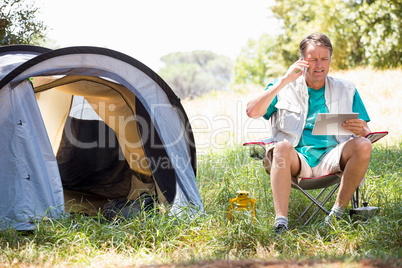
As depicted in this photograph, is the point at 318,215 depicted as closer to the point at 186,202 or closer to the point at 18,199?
the point at 186,202

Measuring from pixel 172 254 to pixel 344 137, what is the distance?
1289mm

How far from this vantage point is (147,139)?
3.19m

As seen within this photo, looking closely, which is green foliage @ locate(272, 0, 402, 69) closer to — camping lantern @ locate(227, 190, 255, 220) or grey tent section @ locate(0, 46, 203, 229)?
grey tent section @ locate(0, 46, 203, 229)

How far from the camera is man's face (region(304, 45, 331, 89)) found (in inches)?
104

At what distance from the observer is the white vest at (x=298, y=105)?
2.69 metres

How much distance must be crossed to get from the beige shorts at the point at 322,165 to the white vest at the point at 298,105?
0.17m

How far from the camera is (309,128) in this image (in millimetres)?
2729

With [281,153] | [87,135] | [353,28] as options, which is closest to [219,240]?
[281,153]

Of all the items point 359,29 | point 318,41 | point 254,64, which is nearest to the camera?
point 318,41

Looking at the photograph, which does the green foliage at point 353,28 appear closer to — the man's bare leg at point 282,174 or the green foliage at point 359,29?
the green foliage at point 359,29

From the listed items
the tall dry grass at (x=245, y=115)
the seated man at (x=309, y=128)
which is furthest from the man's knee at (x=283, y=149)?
the tall dry grass at (x=245, y=115)

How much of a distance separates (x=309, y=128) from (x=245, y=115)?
4.35 meters

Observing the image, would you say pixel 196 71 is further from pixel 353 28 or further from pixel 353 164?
pixel 353 164

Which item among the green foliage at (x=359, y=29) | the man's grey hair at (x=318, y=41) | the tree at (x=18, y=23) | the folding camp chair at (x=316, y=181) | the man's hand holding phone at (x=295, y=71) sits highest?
the green foliage at (x=359, y=29)
